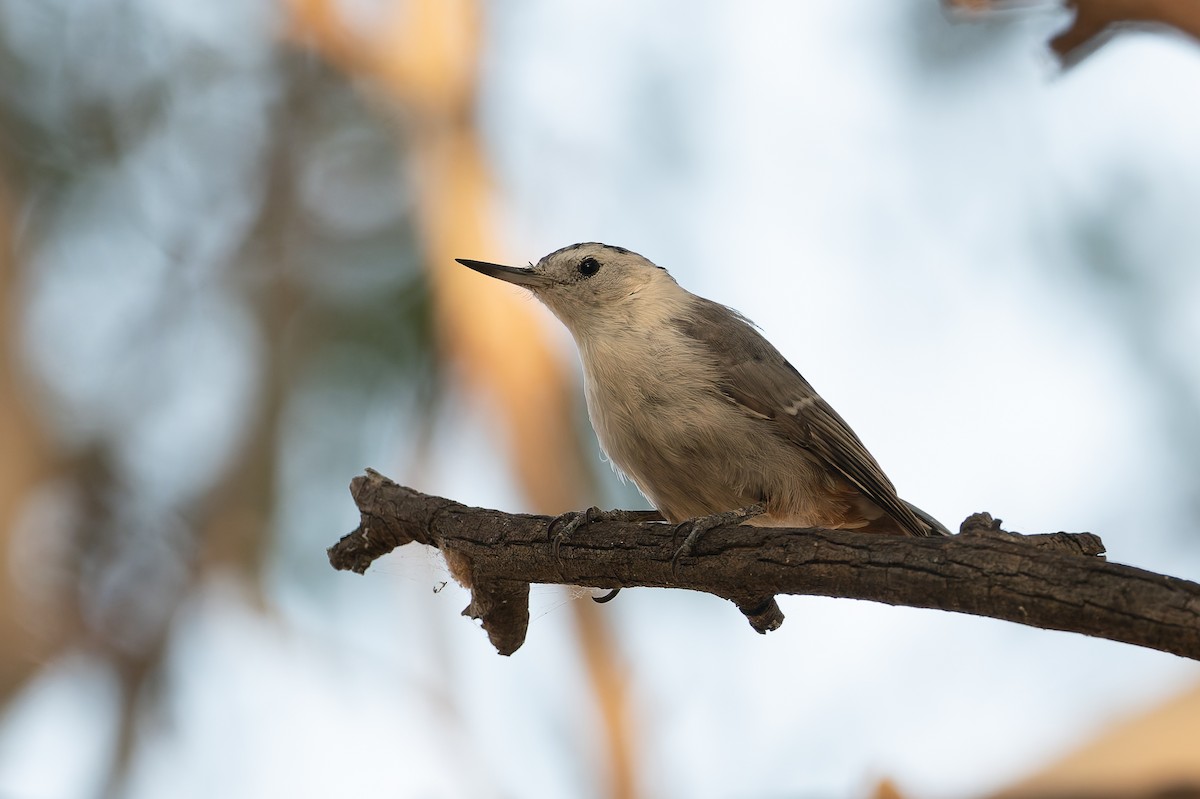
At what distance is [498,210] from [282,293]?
118 centimetres

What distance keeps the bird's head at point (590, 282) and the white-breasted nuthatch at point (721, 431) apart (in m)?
0.10

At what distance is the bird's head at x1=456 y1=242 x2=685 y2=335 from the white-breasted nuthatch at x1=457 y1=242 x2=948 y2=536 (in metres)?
0.10

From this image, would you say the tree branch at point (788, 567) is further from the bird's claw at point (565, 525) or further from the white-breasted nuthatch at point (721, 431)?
the white-breasted nuthatch at point (721, 431)

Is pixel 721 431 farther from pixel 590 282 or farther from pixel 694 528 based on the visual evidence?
pixel 590 282

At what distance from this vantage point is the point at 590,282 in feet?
11.7

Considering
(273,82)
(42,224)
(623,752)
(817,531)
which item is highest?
(273,82)

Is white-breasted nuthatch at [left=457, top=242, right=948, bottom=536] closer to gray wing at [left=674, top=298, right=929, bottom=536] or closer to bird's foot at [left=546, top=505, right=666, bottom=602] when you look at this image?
gray wing at [left=674, top=298, right=929, bottom=536]

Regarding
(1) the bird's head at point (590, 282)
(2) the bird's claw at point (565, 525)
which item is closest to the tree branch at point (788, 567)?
(2) the bird's claw at point (565, 525)

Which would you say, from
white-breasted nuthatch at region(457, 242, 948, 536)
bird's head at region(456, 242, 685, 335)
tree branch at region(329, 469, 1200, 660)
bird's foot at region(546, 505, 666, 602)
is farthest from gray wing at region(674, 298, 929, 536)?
bird's foot at region(546, 505, 666, 602)

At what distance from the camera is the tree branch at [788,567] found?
2.00 metres

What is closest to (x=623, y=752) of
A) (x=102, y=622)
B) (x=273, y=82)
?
(x=102, y=622)

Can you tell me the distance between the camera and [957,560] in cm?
215

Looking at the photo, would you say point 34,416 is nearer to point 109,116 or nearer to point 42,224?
point 42,224

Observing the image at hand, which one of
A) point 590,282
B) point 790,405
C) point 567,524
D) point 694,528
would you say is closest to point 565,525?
point 567,524
